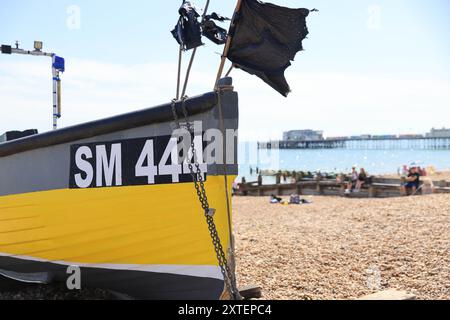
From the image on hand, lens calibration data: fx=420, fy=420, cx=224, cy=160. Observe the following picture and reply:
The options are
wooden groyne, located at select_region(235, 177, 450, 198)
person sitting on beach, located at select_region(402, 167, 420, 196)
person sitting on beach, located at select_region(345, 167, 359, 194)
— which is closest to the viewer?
person sitting on beach, located at select_region(402, 167, 420, 196)

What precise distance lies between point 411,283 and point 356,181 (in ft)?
52.1

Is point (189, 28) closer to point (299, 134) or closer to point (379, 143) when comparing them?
point (379, 143)

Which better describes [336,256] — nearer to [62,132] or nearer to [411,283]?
[411,283]

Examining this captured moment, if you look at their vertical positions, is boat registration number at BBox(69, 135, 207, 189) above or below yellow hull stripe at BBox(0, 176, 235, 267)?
above

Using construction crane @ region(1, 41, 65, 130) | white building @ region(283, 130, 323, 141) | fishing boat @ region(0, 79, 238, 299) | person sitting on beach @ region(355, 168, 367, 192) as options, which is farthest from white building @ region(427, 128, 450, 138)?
fishing boat @ region(0, 79, 238, 299)

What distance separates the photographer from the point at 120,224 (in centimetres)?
427

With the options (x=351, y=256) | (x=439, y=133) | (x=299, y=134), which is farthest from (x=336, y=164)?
(x=351, y=256)

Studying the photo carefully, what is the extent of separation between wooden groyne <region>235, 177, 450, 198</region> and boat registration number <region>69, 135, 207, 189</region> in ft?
46.0

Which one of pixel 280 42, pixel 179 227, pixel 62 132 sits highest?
pixel 280 42

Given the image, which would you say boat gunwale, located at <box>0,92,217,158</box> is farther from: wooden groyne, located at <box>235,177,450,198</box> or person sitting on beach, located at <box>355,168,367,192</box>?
person sitting on beach, located at <box>355,168,367,192</box>

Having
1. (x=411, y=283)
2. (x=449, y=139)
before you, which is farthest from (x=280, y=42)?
(x=449, y=139)

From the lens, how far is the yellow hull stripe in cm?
406

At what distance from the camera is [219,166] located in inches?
159

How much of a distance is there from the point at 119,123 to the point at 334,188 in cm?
1957
